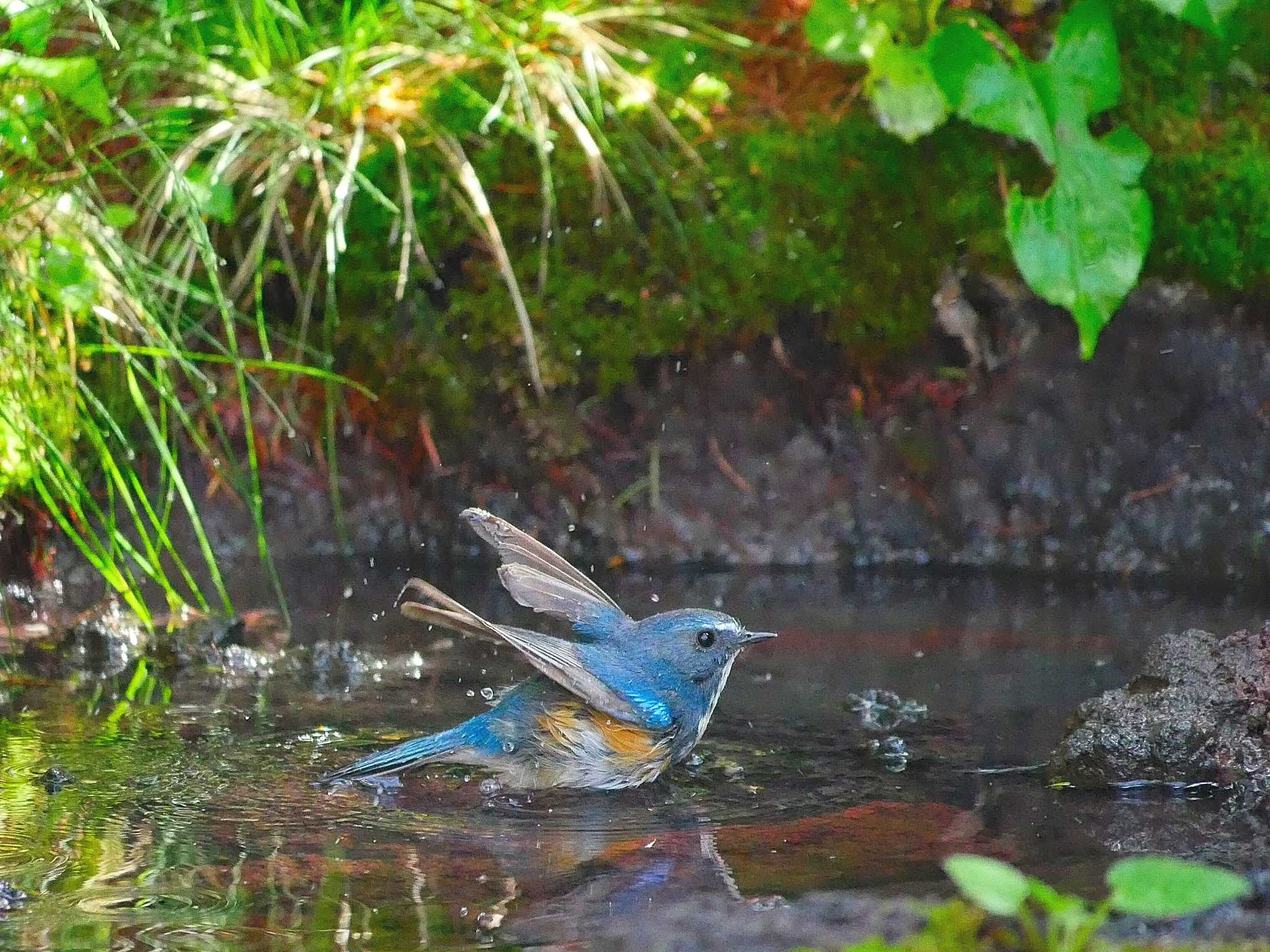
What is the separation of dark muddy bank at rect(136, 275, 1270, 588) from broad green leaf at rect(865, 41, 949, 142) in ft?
2.86

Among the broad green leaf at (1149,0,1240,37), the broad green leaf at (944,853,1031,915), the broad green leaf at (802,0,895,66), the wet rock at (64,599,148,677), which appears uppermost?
the broad green leaf at (1149,0,1240,37)

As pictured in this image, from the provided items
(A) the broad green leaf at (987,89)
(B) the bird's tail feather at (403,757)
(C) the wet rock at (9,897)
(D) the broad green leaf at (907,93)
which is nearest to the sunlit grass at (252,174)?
(D) the broad green leaf at (907,93)

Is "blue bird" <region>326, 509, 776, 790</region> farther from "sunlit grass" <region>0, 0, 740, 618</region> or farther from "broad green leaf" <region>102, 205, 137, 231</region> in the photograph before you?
"broad green leaf" <region>102, 205, 137, 231</region>

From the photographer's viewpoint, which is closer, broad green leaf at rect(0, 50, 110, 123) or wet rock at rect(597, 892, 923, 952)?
wet rock at rect(597, 892, 923, 952)

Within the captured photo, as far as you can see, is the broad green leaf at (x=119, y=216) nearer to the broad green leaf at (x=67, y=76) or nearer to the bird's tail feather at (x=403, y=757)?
the broad green leaf at (x=67, y=76)

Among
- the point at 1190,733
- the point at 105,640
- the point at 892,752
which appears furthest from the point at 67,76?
the point at 1190,733

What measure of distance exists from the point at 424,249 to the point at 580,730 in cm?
284

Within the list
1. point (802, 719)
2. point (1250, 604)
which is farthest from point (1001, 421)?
point (802, 719)

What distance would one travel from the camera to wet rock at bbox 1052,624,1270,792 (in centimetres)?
396

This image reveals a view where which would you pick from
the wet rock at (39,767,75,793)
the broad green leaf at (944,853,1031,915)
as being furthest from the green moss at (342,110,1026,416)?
the broad green leaf at (944,853,1031,915)

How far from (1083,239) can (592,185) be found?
78.4 inches

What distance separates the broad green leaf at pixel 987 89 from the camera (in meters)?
5.86

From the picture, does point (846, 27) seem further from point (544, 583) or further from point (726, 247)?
point (544, 583)

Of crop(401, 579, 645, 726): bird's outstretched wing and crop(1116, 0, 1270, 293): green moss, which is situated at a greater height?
crop(1116, 0, 1270, 293): green moss
